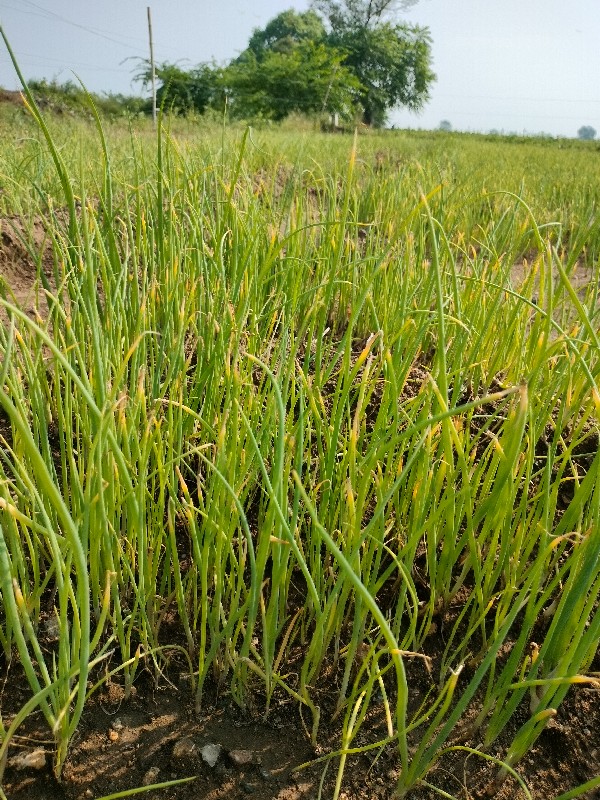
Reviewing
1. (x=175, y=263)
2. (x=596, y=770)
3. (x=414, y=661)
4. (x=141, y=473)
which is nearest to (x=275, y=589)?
(x=141, y=473)

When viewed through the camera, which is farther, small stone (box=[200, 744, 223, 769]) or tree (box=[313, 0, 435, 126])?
tree (box=[313, 0, 435, 126])

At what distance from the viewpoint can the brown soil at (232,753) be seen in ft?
2.01

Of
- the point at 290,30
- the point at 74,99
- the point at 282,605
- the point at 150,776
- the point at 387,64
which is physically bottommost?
the point at 150,776

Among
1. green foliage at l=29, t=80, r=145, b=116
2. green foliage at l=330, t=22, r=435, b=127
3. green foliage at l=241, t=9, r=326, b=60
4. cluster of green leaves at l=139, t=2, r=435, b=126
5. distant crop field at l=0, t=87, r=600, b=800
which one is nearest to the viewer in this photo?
distant crop field at l=0, t=87, r=600, b=800

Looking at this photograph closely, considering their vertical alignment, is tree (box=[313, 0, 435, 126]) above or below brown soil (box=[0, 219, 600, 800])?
above

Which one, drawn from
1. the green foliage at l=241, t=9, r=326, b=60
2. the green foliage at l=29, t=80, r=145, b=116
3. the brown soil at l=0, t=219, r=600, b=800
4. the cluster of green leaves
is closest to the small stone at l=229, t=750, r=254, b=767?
the brown soil at l=0, t=219, r=600, b=800

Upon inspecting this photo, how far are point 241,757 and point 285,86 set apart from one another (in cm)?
1704

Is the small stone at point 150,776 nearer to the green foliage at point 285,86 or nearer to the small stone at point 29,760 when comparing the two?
the small stone at point 29,760

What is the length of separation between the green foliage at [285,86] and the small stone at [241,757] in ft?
49.8

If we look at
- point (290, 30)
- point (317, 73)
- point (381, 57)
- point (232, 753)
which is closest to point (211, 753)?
point (232, 753)

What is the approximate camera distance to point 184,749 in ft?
2.11

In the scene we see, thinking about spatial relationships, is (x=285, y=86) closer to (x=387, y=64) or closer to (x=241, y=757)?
(x=387, y=64)

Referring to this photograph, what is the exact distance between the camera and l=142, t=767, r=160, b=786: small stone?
61cm

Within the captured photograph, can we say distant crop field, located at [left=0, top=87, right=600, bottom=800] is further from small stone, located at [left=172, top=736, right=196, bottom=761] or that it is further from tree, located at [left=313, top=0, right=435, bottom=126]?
tree, located at [left=313, top=0, right=435, bottom=126]
